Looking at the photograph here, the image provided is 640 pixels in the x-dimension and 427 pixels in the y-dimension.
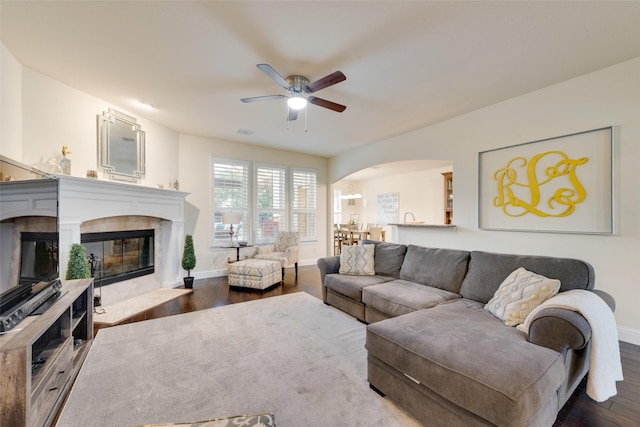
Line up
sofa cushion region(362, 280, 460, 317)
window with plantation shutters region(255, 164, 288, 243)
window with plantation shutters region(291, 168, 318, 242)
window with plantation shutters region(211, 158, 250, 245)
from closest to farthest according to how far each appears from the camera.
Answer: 1. sofa cushion region(362, 280, 460, 317)
2. window with plantation shutters region(211, 158, 250, 245)
3. window with plantation shutters region(255, 164, 288, 243)
4. window with plantation shutters region(291, 168, 318, 242)

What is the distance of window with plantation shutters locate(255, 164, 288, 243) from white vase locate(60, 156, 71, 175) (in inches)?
125

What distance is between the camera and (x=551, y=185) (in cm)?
313

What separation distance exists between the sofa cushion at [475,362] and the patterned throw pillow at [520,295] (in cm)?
11

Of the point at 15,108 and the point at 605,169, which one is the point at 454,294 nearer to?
the point at 605,169

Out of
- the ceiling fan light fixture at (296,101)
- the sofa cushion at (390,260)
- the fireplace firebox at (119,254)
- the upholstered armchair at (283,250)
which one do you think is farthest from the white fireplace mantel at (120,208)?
the sofa cushion at (390,260)

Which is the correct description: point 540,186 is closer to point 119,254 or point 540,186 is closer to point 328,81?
point 328,81

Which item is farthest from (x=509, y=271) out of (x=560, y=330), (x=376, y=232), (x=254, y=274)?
(x=376, y=232)

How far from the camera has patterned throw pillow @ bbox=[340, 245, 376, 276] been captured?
3461mm

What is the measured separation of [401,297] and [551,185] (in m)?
2.42

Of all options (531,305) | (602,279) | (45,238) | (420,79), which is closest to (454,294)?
(531,305)

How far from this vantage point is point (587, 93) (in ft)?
9.37

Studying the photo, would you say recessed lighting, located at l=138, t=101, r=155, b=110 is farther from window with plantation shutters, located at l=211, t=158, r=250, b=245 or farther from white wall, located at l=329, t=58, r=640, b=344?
white wall, located at l=329, t=58, r=640, b=344

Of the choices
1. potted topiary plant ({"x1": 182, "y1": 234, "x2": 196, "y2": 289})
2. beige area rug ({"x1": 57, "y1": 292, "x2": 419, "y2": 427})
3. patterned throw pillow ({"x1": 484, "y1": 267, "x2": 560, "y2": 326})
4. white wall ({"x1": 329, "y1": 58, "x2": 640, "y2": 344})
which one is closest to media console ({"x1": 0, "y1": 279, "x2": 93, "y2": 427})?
beige area rug ({"x1": 57, "y1": 292, "x2": 419, "y2": 427})

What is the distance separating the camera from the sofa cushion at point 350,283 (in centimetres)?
303
